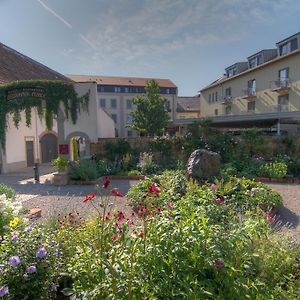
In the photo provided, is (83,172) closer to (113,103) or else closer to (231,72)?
(231,72)

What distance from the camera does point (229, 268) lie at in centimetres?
219

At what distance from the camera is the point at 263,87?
26.6 m

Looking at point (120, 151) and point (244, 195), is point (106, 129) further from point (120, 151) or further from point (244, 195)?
point (244, 195)

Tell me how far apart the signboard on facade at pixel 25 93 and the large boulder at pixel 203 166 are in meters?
9.45

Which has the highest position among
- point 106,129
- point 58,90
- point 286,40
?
point 286,40

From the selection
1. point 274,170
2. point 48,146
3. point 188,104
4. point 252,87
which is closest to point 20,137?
point 48,146

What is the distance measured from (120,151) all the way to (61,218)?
9543 mm

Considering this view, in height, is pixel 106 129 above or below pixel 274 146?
above

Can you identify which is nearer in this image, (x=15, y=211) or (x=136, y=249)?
(x=136, y=249)

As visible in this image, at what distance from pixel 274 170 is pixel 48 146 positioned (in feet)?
48.7

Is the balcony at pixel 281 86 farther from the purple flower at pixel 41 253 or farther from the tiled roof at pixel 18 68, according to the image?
the purple flower at pixel 41 253

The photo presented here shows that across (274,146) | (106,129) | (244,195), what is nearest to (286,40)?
(274,146)

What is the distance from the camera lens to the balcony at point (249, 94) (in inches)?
1100

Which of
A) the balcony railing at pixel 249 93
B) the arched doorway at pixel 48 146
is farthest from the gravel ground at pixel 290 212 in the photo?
the balcony railing at pixel 249 93
